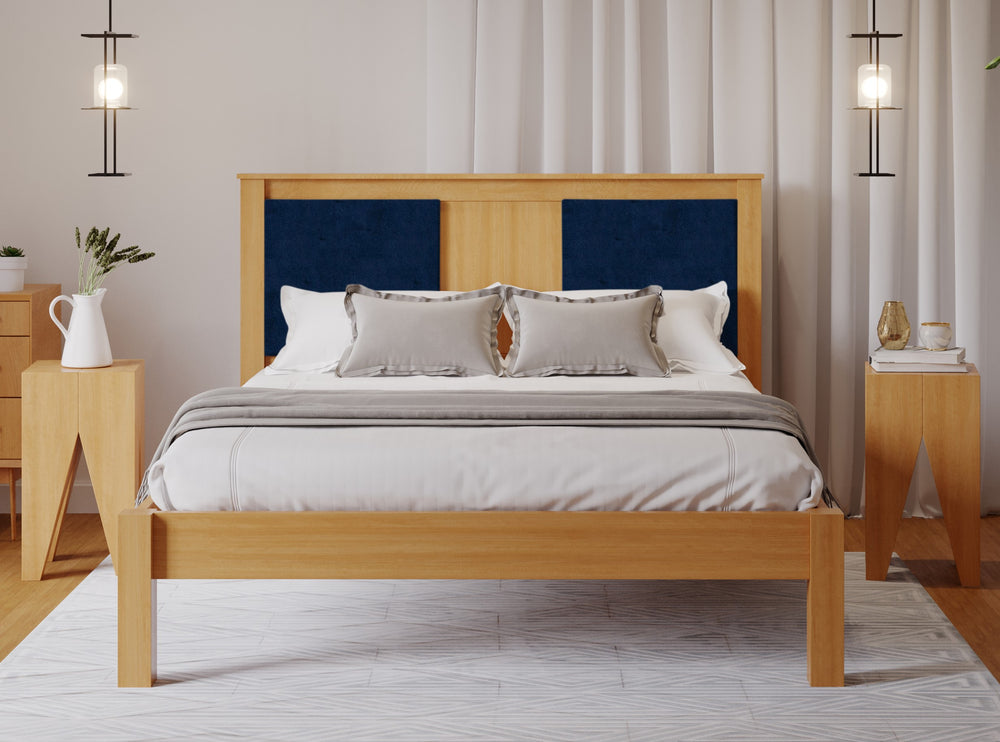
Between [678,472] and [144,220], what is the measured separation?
271 centimetres

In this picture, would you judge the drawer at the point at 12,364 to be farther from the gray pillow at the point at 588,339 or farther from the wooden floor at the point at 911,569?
the gray pillow at the point at 588,339

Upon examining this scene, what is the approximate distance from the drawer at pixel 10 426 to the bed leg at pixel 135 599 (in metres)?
1.62

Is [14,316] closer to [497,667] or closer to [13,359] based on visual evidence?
[13,359]

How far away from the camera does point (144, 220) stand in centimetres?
425

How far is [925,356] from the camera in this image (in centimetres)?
332

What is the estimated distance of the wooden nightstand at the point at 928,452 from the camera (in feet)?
10.7

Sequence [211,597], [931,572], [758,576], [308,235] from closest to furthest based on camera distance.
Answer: [758,576]
[211,597]
[931,572]
[308,235]

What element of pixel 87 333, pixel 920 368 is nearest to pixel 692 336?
pixel 920 368

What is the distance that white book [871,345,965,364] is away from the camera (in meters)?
3.31

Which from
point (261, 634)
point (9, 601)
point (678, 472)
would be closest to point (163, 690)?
point (261, 634)

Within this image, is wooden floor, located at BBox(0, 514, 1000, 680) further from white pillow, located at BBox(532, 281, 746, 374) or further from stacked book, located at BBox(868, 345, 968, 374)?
white pillow, located at BBox(532, 281, 746, 374)

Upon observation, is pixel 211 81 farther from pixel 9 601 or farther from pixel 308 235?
pixel 9 601

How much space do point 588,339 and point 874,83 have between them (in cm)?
151

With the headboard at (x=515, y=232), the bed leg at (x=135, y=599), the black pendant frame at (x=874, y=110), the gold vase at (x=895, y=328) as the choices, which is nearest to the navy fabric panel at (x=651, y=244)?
the headboard at (x=515, y=232)
